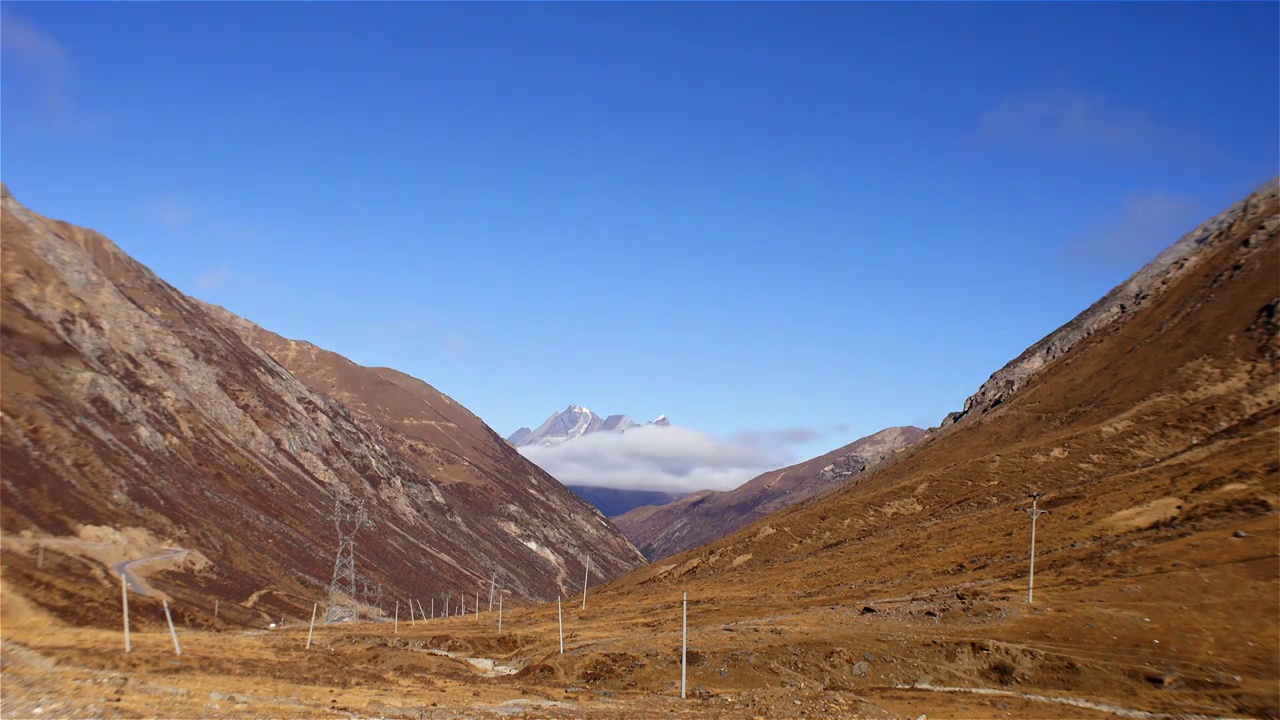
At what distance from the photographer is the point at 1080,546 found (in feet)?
285

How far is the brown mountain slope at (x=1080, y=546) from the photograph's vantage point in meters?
55.3

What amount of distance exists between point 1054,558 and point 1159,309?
285 ft

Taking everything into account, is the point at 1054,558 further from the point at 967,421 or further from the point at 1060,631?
the point at 967,421

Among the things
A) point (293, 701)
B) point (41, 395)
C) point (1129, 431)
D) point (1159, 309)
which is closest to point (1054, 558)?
point (1129, 431)

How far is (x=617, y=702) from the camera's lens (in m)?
49.6

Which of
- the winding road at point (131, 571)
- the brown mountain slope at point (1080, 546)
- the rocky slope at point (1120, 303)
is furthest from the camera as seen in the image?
the rocky slope at point (1120, 303)

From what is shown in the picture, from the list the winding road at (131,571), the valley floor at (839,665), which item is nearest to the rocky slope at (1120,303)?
the valley floor at (839,665)

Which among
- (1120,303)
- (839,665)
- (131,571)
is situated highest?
(1120,303)

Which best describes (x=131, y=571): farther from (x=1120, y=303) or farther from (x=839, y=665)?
(x=1120, y=303)

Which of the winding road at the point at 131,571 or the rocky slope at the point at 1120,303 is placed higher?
the rocky slope at the point at 1120,303

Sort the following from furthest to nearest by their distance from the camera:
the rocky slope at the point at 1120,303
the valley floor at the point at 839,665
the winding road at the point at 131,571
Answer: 1. the rocky slope at the point at 1120,303
2. the winding road at the point at 131,571
3. the valley floor at the point at 839,665

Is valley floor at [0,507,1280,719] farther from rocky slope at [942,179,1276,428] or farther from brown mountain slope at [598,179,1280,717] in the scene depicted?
rocky slope at [942,179,1276,428]

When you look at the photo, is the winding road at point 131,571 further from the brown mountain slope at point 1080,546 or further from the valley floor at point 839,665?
the brown mountain slope at point 1080,546

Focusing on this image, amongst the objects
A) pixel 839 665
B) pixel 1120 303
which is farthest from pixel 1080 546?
pixel 1120 303
